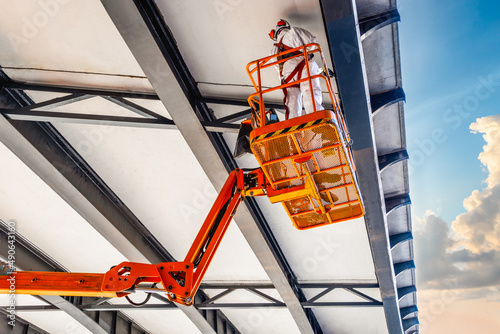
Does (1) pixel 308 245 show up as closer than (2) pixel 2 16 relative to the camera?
No

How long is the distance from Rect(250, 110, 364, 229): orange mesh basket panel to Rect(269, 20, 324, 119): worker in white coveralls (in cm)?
83

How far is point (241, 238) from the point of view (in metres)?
11.9

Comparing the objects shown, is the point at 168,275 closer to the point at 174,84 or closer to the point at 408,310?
the point at 174,84

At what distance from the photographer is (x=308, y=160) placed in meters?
5.98

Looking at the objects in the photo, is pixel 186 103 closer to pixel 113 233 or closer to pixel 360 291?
pixel 113 233

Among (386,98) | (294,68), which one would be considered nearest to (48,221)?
(294,68)

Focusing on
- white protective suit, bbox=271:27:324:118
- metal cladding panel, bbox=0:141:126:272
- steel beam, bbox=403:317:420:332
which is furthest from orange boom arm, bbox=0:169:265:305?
steel beam, bbox=403:317:420:332

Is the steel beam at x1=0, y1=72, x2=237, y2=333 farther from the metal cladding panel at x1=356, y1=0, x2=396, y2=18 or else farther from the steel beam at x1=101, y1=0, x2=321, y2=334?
the metal cladding panel at x1=356, y1=0, x2=396, y2=18

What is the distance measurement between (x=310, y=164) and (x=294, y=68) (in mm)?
1513

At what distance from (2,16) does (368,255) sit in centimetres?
1014

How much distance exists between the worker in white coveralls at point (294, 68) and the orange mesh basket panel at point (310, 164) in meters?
0.83

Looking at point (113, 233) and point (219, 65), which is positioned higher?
point (219, 65)

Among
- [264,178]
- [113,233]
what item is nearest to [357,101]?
[264,178]

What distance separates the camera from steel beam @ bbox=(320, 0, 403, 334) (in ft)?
19.7
